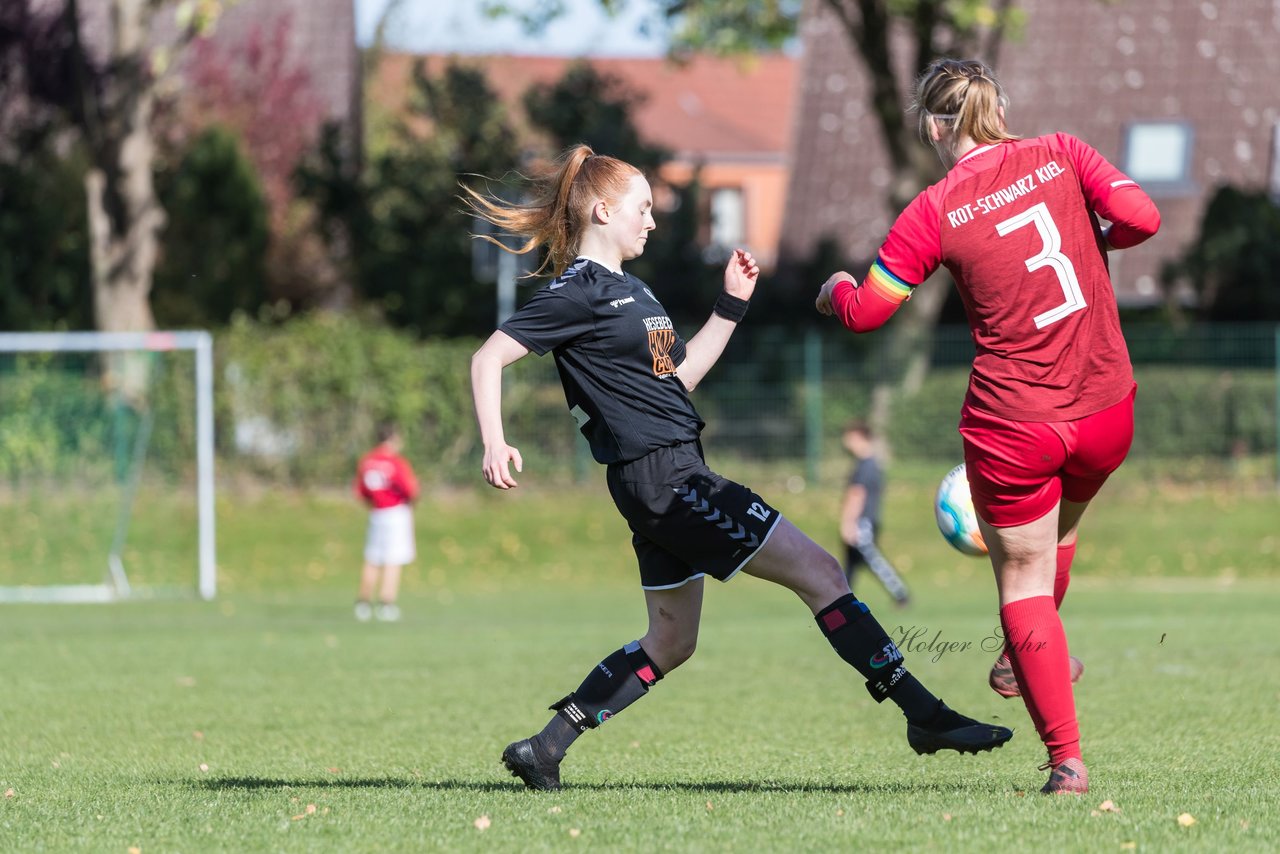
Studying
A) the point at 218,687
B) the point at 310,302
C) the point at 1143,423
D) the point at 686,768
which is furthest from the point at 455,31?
the point at 686,768

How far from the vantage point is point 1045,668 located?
5.16 m

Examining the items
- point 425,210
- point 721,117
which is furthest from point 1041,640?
point 721,117

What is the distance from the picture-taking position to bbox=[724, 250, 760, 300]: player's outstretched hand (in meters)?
5.80

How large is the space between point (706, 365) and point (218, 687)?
16.8ft

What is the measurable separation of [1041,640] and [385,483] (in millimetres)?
11983

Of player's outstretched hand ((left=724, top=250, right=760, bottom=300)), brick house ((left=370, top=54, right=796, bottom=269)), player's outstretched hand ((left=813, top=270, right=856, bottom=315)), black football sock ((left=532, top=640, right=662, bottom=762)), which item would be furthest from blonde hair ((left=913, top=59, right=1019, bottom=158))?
brick house ((left=370, top=54, right=796, bottom=269))

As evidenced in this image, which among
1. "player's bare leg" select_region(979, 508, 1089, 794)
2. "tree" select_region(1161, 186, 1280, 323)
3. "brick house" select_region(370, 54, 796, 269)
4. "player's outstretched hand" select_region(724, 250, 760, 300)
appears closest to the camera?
"player's bare leg" select_region(979, 508, 1089, 794)

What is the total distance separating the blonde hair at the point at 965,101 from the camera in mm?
5254

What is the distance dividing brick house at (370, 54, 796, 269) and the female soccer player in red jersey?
38703 millimetres

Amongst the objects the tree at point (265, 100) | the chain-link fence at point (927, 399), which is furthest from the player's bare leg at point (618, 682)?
the tree at point (265, 100)

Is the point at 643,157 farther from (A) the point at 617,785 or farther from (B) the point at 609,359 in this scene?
(B) the point at 609,359

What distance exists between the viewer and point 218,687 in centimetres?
991

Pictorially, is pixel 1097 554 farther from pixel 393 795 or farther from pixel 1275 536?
pixel 393 795

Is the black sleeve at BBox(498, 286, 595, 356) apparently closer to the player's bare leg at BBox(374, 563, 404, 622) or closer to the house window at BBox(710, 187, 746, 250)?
the player's bare leg at BBox(374, 563, 404, 622)
